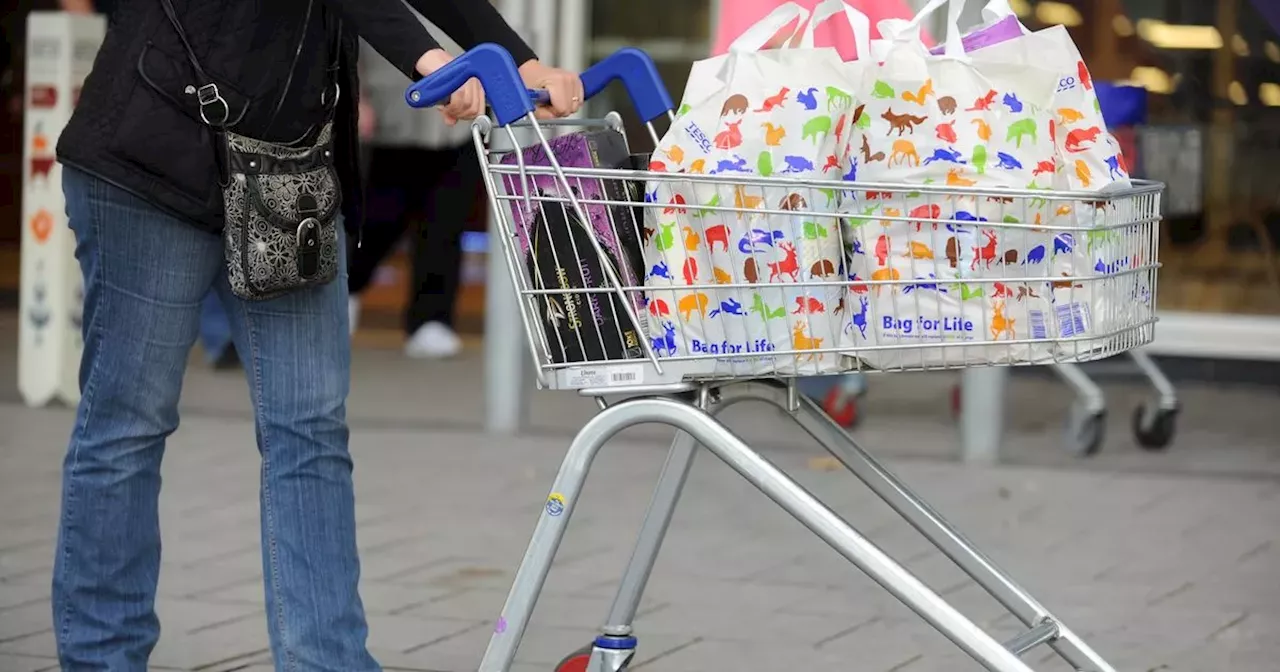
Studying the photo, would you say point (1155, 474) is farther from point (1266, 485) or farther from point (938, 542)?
point (938, 542)

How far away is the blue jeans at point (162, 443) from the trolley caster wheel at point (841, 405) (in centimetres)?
392

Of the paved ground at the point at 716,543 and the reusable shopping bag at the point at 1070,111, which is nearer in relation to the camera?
the reusable shopping bag at the point at 1070,111

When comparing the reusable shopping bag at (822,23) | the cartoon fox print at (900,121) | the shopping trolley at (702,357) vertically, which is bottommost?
the shopping trolley at (702,357)

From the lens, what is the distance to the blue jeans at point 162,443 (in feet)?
10.5

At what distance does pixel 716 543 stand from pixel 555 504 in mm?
2412

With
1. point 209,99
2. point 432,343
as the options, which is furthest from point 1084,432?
point 209,99

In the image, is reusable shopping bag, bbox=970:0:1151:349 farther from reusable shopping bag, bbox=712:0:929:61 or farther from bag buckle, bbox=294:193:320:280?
reusable shopping bag, bbox=712:0:929:61

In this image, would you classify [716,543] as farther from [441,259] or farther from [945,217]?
[441,259]

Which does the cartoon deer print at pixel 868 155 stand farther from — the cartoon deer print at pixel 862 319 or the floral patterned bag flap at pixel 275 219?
the floral patterned bag flap at pixel 275 219

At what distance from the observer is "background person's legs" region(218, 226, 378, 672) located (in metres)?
3.26

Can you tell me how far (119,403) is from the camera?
323cm

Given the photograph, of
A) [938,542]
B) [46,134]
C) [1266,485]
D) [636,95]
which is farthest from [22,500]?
[1266,485]

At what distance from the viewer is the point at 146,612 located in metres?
3.36

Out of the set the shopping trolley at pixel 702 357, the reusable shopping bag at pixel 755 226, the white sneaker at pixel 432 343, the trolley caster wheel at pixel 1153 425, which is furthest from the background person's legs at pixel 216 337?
the reusable shopping bag at pixel 755 226
